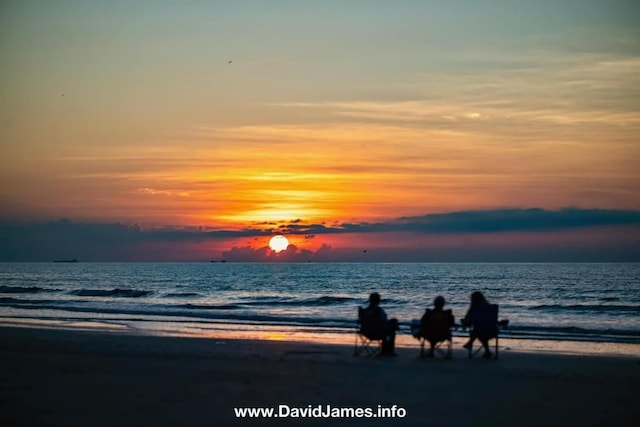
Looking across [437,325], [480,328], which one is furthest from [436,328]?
[480,328]

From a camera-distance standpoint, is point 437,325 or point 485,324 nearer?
point 437,325

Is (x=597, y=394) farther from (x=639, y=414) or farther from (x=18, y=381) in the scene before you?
(x=18, y=381)

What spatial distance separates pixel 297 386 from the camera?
995cm

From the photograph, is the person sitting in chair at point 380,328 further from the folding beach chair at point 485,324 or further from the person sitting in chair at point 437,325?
the folding beach chair at point 485,324

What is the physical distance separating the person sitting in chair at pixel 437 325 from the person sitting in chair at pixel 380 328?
64 cm

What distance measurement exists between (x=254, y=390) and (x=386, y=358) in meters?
4.87

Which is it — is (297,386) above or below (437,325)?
below

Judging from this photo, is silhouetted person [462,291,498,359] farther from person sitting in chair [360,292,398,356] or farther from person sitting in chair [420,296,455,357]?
person sitting in chair [360,292,398,356]

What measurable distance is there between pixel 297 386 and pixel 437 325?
5.13 m

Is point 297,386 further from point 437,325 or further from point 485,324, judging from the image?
point 485,324

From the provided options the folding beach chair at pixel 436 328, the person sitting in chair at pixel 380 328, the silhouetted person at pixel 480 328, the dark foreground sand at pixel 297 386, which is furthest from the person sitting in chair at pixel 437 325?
the person sitting in chair at pixel 380 328

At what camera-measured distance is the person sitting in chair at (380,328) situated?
1434 cm

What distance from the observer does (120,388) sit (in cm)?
962

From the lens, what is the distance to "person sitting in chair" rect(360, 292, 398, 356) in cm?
1434
